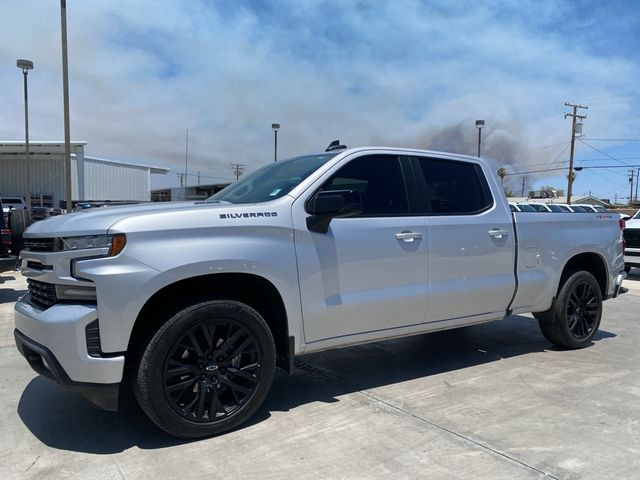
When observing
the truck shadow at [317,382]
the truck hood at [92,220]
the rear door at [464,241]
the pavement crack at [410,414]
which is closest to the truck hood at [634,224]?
the truck shadow at [317,382]

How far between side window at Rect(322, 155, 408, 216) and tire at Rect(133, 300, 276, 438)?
4.10 feet

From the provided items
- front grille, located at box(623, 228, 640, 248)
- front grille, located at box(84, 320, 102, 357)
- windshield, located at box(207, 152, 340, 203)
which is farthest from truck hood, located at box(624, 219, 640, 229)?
front grille, located at box(84, 320, 102, 357)

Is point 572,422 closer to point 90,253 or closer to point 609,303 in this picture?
point 90,253

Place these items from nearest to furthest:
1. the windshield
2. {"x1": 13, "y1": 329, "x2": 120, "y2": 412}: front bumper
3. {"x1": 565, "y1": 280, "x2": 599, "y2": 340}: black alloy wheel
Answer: {"x1": 13, "y1": 329, "x2": 120, "y2": 412}: front bumper, the windshield, {"x1": 565, "y1": 280, "x2": 599, "y2": 340}: black alloy wheel

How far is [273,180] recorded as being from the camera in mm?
4414

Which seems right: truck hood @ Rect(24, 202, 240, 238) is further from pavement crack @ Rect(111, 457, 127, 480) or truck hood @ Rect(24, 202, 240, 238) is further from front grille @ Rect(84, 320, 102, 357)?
pavement crack @ Rect(111, 457, 127, 480)

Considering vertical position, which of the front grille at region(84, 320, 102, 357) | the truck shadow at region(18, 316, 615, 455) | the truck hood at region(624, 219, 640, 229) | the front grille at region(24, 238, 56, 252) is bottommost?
the truck shadow at region(18, 316, 615, 455)

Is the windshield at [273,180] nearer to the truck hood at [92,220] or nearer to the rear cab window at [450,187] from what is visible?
the truck hood at [92,220]

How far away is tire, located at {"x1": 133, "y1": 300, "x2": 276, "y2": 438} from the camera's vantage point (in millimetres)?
3270

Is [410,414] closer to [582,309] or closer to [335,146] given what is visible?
[335,146]

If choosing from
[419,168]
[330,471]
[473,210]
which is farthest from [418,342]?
[330,471]

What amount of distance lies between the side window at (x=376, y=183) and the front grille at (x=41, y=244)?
6.24 feet

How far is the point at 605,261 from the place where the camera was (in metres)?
6.04

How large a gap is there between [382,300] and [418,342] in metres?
2.23
